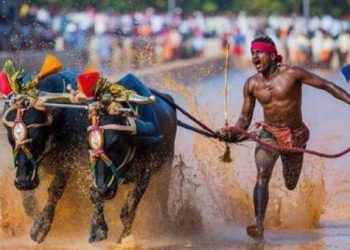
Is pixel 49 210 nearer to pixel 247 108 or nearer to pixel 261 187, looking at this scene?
pixel 261 187

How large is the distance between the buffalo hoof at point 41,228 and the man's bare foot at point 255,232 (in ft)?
5.29

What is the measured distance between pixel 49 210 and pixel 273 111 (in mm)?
2013

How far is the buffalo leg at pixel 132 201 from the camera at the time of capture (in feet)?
39.4

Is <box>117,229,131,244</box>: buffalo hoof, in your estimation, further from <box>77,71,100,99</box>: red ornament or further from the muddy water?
<box>77,71,100,99</box>: red ornament

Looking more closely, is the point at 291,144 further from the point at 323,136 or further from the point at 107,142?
the point at 323,136

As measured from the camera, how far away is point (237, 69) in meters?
43.8

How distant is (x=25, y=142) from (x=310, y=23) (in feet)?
168

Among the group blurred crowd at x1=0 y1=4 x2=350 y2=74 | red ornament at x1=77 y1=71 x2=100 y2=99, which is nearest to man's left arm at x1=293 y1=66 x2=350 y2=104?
red ornament at x1=77 y1=71 x2=100 y2=99

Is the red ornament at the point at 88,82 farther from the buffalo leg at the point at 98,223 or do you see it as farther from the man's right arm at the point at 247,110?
the man's right arm at the point at 247,110

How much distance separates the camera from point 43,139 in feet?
39.2

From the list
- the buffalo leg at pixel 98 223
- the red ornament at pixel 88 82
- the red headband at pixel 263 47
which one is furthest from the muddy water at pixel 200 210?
the red headband at pixel 263 47

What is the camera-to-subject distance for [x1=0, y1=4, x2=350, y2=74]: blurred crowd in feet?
132

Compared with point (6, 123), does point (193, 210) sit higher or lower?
lower

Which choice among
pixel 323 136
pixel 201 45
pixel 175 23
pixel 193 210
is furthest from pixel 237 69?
pixel 193 210
